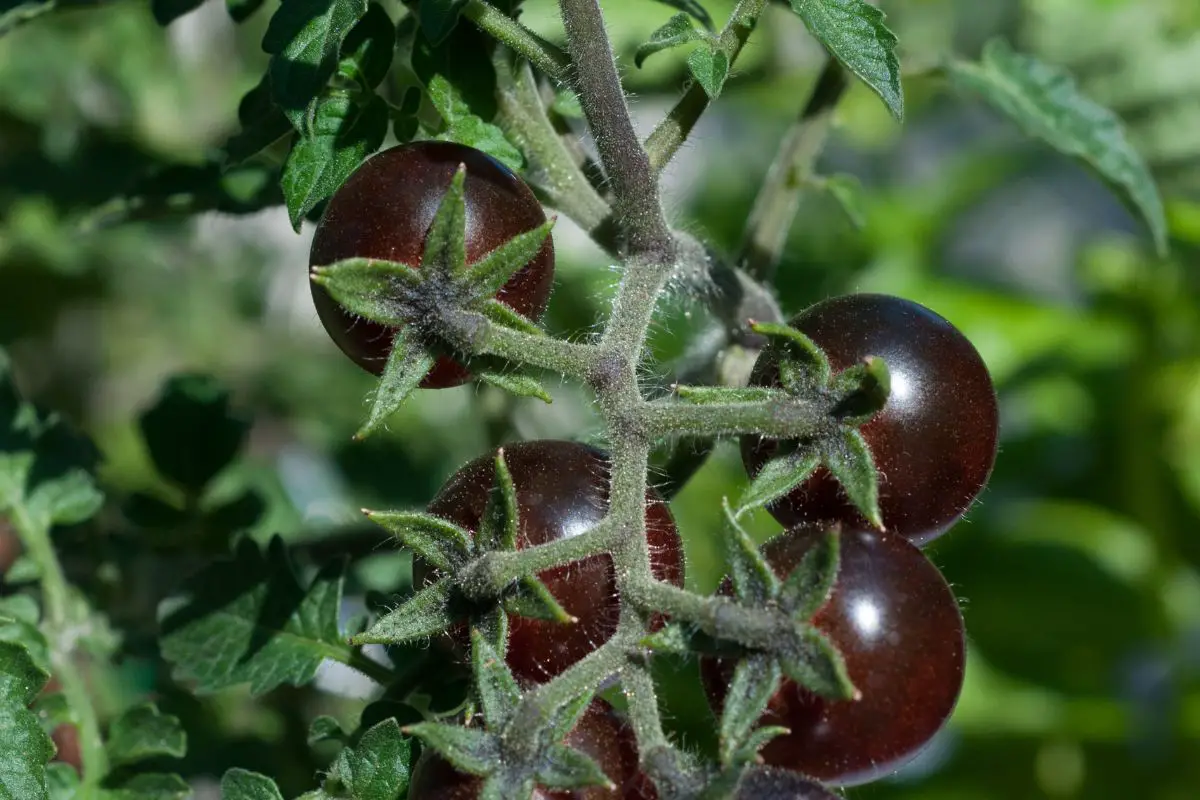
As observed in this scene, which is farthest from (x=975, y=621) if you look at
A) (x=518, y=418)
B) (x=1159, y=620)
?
(x=518, y=418)

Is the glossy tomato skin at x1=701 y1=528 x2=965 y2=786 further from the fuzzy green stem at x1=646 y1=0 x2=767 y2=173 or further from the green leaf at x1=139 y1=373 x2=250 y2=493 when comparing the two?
the green leaf at x1=139 y1=373 x2=250 y2=493

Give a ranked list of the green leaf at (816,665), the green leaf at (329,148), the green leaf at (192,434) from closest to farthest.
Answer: the green leaf at (816,665) → the green leaf at (329,148) → the green leaf at (192,434)

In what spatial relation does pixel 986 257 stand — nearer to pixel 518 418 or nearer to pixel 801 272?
pixel 801 272

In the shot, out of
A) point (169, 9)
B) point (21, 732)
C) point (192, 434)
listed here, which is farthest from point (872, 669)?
point (192, 434)

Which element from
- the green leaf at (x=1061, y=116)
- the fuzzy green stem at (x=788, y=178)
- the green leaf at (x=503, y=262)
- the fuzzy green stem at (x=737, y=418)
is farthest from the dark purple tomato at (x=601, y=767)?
the green leaf at (x=1061, y=116)

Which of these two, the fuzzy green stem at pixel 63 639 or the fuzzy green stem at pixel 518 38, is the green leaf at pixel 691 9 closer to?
the fuzzy green stem at pixel 518 38

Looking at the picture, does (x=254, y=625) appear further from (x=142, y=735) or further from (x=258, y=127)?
(x=258, y=127)
